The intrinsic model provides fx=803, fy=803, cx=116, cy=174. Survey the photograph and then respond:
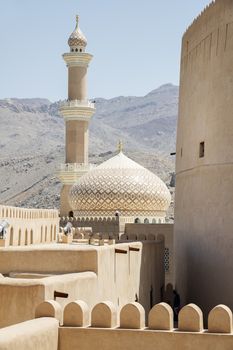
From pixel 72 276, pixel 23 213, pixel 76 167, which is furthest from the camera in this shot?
pixel 76 167

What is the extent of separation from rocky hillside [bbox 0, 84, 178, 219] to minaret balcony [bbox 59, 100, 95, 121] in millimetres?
41286

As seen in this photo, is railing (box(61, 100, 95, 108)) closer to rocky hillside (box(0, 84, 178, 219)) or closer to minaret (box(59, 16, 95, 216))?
minaret (box(59, 16, 95, 216))

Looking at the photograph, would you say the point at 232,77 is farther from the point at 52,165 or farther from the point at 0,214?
the point at 52,165

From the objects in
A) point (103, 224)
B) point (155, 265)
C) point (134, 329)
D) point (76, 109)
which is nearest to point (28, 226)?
point (155, 265)

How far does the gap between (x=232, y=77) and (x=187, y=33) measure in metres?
3.82

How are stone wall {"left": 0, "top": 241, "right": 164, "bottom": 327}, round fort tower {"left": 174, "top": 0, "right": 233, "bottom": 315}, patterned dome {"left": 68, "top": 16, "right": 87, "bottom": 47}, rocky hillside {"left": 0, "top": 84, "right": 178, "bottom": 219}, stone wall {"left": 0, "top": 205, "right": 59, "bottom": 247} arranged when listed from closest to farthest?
stone wall {"left": 0, "top": 241, "right": 164, "bottom": 327} < round fort tower {"left": 174, "top": 0, "right": 233, "bottom": 315} < stone wall {"left": 0, "top": 205, "right": 59, "bottom": 247} < patterned dome {"left": 68, "top": 16, "right": 87, "bottom": 47} < rocky hillside {"left": 0, "top": 84, "right": 178, "bottom": 219}

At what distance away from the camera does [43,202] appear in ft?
250

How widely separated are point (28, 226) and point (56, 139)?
358ft

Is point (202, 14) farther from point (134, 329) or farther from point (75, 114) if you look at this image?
point (75, 114)

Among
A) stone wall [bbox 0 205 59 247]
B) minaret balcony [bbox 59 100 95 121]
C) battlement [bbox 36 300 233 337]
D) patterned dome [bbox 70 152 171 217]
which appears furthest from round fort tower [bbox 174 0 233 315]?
minaret balcony [bbox 59 100 95 121]

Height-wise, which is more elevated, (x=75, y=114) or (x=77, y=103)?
(x=77, y=103)

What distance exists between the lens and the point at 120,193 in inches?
1186

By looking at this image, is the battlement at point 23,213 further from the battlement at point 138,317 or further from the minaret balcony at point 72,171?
the minaret balcony at point 72,171

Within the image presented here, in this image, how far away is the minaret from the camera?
3250 cm
